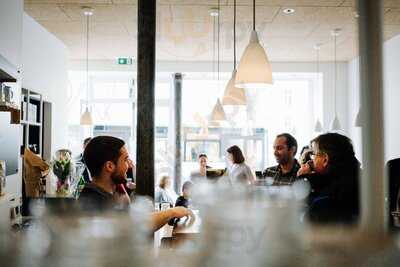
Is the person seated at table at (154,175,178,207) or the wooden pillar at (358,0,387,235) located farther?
the person seated at table at (154,175,178,207)

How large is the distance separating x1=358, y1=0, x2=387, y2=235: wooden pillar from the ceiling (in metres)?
3.51

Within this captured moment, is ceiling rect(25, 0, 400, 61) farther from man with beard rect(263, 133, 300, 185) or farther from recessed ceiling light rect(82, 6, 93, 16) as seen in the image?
man with beard rect(263, 133, 300, 185)

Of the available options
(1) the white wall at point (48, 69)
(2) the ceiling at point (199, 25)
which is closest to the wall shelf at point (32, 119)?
(1) the white wall at point (48, 69)

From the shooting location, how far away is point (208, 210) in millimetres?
340

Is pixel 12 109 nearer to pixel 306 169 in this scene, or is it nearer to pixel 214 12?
pixel 306 169

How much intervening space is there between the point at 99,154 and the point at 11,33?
189 cm

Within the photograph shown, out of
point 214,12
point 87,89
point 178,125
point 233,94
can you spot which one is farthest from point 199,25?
point 87,89

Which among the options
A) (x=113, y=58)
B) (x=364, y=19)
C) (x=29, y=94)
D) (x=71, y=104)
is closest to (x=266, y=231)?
(x=364, y=19)

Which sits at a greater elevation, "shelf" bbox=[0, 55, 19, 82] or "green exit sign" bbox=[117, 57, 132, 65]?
"green exit sign" bbox=[117, 57, 132, 65]

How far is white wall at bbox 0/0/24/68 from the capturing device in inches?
118

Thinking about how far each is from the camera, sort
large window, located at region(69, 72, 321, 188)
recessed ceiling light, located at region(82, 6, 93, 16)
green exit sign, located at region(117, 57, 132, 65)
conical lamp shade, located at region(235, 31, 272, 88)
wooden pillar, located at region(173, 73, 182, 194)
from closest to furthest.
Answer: conical lamp shade, located at region(235, 31, 272, 88) < recessed ceiling light, located at region(82, 6, 93, 16) < green exit sign, located at region(117, 57, 132, 65) < wooden pillar, located at region(173, 73, 182, 194) < large window, located at region(69, 72, 321, 188)

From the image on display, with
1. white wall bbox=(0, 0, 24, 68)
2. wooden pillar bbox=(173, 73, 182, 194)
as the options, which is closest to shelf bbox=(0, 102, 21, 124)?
white wall bbox=(0, 0, 24, 68)

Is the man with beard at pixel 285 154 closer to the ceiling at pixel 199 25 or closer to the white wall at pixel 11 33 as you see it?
the ceiling at pixel 199 25

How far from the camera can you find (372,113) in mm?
326
